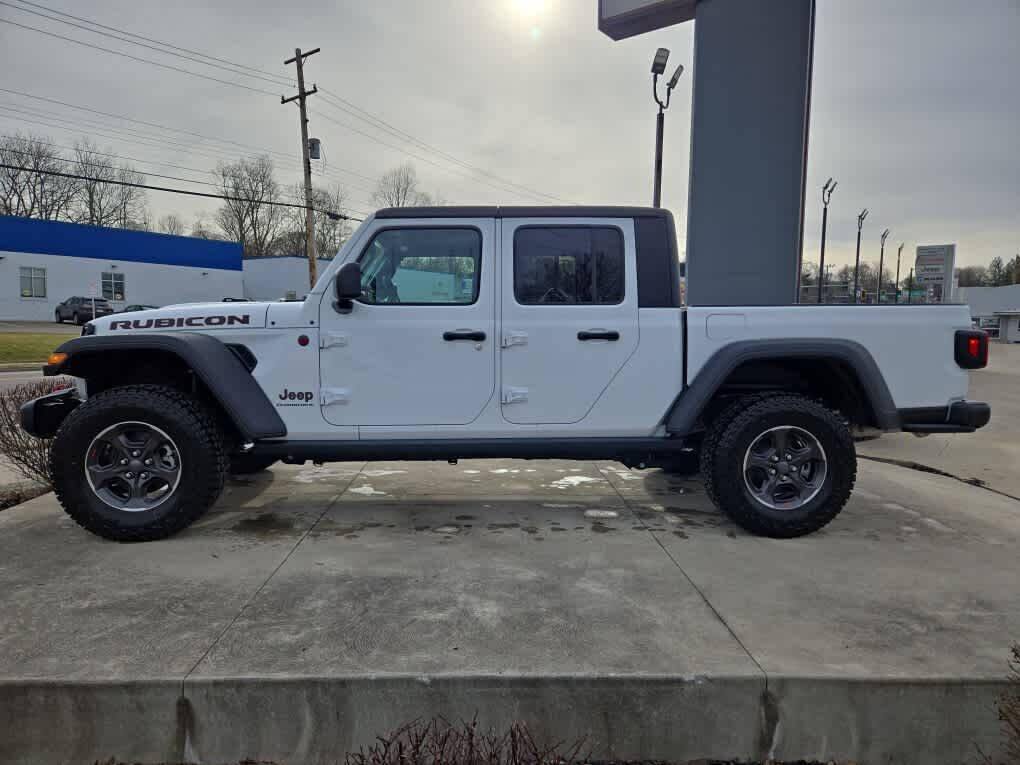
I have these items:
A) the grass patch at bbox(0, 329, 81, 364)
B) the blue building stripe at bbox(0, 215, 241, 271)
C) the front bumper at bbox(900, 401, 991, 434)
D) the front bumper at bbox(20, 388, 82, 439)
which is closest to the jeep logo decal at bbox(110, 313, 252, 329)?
the front bumper at bbox(20, 388, 82, 439)

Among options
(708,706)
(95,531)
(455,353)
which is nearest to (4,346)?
(95,531)

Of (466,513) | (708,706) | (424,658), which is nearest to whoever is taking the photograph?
(708,706)

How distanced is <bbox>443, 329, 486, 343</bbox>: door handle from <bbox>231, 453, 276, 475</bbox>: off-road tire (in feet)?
4.65

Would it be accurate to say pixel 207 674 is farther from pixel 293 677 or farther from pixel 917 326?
pixel 917 326

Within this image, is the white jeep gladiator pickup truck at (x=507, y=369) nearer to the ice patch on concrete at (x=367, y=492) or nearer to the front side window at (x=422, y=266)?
the front side window at (x=422, y=266)

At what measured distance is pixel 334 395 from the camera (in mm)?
3631

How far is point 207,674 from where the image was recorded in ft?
7.03

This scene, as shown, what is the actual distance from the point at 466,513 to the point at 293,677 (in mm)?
2069

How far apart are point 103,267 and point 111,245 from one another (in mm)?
1628

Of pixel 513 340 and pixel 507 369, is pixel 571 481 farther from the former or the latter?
pixel 513 340

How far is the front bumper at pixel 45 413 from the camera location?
3617 millimetres

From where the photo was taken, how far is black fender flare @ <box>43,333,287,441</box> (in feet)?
11.3

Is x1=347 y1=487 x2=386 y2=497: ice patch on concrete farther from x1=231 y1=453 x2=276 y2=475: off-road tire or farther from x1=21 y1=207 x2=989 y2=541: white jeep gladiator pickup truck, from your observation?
x1=21 y1=207 x2=989 y2=541: white jeep gladiator pickup truck

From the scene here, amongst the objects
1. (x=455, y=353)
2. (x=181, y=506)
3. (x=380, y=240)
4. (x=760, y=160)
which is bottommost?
(x=181, y=506)
